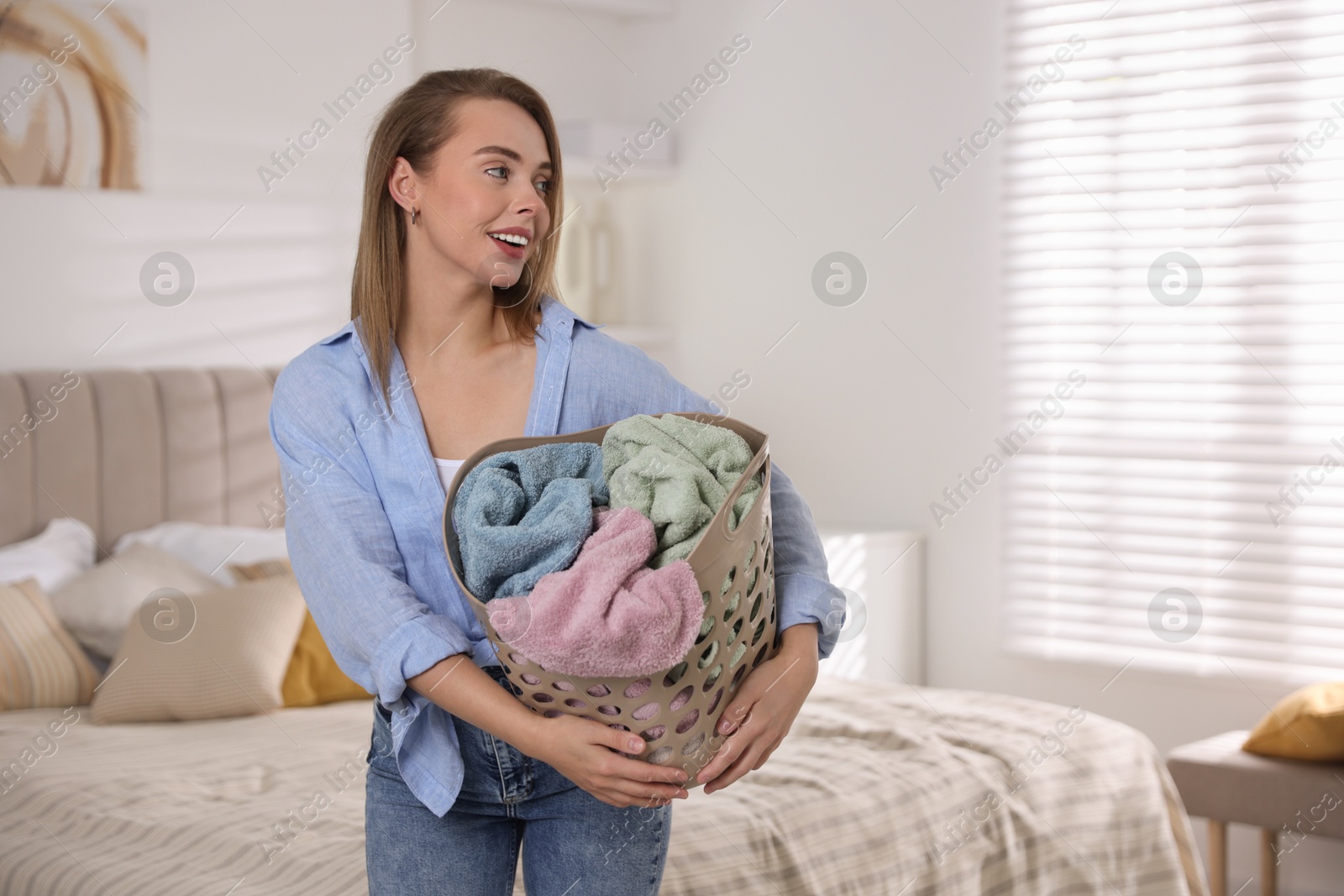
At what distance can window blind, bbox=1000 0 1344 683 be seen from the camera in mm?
3006

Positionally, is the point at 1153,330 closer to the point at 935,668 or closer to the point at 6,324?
the point at 935,668

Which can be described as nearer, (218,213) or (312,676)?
(312,676)

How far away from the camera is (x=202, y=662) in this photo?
262 centimetres

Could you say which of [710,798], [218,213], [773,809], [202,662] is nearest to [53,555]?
[202,662]

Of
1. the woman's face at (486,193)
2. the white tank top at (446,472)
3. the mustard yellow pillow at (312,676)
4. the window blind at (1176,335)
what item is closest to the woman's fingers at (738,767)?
the white tank top at (446,472)

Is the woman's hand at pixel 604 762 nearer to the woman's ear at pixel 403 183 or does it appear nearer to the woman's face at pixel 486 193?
the woman's face at pixel 486 193

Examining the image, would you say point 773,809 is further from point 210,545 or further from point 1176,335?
point 1176,335

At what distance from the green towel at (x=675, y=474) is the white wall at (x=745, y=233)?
237 centimetres

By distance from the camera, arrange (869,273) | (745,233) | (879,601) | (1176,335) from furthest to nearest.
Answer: (745,233)
(869,273)
(879,601)
(1176,335)

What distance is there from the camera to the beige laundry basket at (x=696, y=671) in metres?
1.04

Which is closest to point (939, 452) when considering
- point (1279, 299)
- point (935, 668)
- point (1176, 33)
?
point (935, 668)

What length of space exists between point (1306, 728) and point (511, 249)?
2.18m

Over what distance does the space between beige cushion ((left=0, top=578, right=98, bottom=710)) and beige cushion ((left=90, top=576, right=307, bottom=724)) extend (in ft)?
0.22

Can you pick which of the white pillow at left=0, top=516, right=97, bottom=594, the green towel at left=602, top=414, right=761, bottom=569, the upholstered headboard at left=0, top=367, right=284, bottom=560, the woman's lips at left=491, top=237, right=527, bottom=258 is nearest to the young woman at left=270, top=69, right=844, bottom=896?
the woman's lips at left=491, top=237, right=527, bottom=258
